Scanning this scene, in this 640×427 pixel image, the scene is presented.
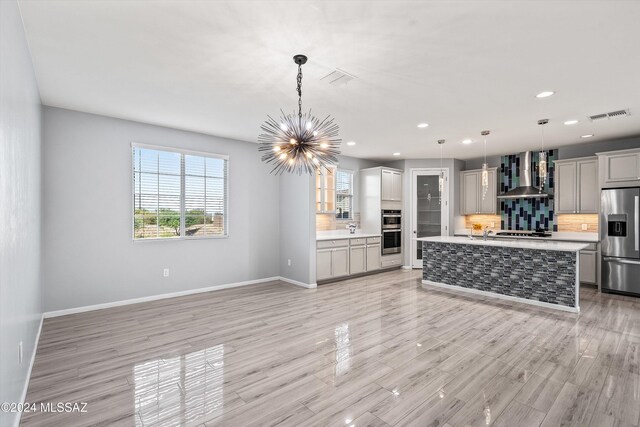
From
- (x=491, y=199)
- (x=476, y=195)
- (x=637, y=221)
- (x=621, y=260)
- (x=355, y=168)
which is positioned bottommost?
(x=621, y=260)

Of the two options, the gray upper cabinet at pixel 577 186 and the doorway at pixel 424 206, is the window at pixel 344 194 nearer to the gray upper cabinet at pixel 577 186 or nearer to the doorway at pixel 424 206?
the doorway at pixel 424 206

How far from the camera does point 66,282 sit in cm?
434

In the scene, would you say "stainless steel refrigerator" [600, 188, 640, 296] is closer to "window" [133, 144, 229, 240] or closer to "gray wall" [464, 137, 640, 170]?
"gray wall" [464, 137, 640, 170]

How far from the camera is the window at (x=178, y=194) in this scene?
5.00m

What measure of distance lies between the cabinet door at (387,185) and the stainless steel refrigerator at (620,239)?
3930mm

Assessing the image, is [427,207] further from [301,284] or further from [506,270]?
[301,284]

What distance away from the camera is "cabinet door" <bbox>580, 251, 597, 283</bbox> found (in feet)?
19.0

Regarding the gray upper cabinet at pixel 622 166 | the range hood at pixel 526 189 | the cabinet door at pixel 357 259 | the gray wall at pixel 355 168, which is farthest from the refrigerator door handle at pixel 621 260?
the gray wall at pixel 355 168

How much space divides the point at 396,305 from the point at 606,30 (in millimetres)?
3829

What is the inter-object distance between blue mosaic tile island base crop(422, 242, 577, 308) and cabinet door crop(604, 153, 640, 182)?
225 cm

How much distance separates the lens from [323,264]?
6.29 m

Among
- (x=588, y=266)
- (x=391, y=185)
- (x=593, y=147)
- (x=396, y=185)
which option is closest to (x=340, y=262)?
(x=391, y=185)

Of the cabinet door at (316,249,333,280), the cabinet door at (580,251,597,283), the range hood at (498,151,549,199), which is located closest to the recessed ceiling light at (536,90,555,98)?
the range hood at (498,151,549,199)

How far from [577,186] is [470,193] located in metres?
2.12
